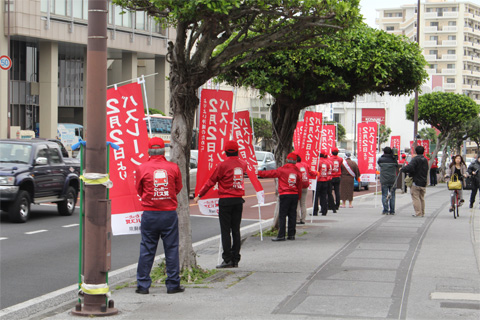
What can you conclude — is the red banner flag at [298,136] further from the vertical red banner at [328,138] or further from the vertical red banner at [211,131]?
the vertical red banner at [211,131]

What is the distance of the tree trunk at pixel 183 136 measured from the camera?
9242 mm

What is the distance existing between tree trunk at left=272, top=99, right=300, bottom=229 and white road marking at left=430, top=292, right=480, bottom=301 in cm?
694

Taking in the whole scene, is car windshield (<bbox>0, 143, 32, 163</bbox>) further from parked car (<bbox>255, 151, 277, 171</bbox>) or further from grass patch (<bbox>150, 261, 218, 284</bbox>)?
parked car (<bbox>255, 151, 277, 171</bbox>)

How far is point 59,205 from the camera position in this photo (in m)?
18.4

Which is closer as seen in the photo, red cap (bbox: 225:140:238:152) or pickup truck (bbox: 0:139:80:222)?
red cap (bbox: 225:140:238:152)

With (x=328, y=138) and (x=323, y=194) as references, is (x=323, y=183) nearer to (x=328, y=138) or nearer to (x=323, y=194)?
(x=323, y=194)

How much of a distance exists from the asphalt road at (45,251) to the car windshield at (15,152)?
1.43 metres

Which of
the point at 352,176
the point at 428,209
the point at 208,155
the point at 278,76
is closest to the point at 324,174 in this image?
the point at 352,176

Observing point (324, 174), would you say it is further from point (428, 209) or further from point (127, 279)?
point (127, 279)

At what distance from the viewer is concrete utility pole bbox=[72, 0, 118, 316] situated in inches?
278

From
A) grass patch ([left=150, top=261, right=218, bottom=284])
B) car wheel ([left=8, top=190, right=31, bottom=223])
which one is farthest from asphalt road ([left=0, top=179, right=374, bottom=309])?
grass patch ([left=150, top=261, right=218, bottom=284])

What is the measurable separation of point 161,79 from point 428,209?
42.2m

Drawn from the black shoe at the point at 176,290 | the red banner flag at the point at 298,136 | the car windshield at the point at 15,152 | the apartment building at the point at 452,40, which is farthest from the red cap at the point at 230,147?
the apartment building at the point at 452,40

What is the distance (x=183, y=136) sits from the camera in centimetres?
Answer: 926
